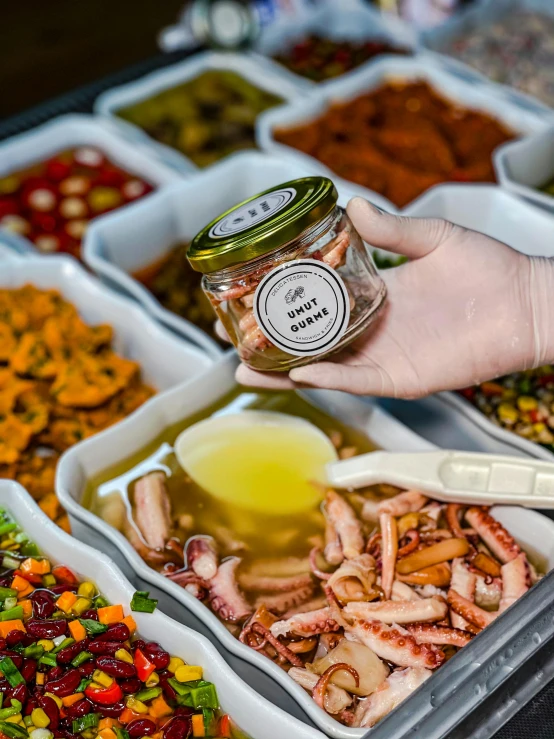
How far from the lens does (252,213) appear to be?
1761 millimetres

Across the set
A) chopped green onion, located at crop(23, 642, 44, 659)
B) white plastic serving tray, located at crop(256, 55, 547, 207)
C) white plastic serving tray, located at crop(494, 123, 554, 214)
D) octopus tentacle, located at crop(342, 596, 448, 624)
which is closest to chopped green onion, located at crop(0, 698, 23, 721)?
chopped green onion, located at crop(23, 642, 44, 659)

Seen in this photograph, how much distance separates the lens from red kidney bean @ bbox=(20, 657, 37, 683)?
1.73 meters

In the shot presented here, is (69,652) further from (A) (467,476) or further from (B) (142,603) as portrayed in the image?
(A) (467,476)

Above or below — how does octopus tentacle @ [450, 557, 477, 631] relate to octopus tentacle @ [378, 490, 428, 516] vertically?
below

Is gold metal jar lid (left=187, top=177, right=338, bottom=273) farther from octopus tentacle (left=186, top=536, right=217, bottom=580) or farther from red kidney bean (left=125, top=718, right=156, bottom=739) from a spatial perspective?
red kidney bean (left=125, top=718, right=156, bottom=739)

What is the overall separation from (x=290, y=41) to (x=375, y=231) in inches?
106

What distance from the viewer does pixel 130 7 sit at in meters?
5.82

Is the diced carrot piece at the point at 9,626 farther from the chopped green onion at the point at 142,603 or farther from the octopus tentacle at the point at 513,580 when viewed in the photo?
the octopus tentacle at the point at 513,580

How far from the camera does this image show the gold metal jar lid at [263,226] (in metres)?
1.67

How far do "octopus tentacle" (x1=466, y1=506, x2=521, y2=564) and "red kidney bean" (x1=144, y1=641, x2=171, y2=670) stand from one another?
840 mm

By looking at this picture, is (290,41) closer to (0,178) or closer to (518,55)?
(518,55)

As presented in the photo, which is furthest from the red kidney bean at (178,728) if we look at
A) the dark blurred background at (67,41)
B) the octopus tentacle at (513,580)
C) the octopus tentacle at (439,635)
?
the dark blurred background at (67,41)

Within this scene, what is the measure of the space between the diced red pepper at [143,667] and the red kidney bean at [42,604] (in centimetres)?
25

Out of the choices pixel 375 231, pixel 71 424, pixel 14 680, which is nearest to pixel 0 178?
pixel 71 424
